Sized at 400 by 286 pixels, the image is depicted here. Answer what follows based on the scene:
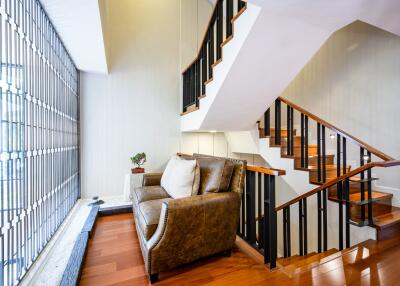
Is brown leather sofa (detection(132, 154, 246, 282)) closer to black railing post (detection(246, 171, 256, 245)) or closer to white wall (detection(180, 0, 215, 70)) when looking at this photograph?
black railing post (detection(246, 171, 256, 245))

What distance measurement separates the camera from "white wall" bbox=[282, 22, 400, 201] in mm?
2953

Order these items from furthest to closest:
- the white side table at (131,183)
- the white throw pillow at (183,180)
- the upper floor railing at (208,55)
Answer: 1. the white side table at (131,183)
2. the upper floor railing at (208,55)
3. the white throw pillow at (183,180)

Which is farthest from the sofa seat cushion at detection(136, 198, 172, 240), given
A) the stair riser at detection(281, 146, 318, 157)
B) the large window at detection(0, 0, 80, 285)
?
the stair riser at detection(281, 146, 318, 157)

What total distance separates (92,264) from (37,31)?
6.76 ft

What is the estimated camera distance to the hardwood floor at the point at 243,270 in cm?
151

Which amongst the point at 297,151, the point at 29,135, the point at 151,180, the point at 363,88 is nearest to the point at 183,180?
the point at 151,180

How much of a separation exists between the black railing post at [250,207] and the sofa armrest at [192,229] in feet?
0.64

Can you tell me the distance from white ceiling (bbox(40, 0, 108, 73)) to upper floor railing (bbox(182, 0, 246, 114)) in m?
1.32

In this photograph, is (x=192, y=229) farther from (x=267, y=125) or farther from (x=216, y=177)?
(x=267, y=125)

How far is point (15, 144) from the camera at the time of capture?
1.37 m

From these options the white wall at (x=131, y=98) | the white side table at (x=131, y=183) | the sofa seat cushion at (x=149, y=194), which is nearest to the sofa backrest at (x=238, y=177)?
the sofa seat cushion at (x=149, y=194)

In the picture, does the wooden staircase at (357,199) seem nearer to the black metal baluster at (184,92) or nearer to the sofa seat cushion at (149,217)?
the black metal baluster at (184,92)

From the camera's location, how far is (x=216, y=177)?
1.89 metres

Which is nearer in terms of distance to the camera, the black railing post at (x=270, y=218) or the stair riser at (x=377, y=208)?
the black railing post at (x=270, y=218)
